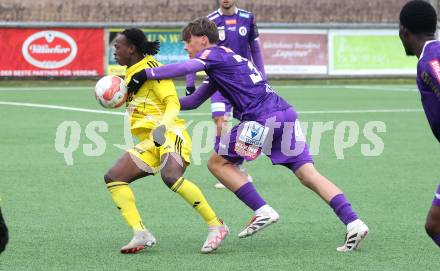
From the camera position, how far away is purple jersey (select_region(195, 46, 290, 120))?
8148 mm

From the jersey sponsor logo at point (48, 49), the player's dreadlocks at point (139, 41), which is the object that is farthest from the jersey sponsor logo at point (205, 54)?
the jersey sponsor logo at point (48, 49)

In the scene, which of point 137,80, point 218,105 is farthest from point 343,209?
point 218,105

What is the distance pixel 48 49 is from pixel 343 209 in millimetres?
19923

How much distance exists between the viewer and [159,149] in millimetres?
8188

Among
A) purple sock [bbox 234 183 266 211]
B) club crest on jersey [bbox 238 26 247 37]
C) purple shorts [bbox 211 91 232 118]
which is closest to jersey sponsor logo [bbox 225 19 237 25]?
club crest on jersey [bbox 238 26 247 37]

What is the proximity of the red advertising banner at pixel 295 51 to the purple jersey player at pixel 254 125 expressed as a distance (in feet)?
65.1

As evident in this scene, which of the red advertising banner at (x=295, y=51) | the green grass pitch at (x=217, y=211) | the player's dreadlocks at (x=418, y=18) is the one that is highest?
the player's dreadlocks at (x=418, y=18)

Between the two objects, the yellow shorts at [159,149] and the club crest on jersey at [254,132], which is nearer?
the yellow shorts at [159,149]

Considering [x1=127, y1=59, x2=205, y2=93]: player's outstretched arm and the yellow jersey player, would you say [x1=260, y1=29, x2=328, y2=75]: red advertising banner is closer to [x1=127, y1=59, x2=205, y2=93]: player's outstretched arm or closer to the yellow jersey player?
the yellow jersey player

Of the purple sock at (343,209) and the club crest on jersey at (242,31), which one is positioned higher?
the club crest on jersey at (242,31)

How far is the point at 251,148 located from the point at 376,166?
17.1 feet

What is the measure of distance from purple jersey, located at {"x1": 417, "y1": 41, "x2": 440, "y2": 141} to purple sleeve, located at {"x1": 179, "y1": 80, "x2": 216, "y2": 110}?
2.78 m

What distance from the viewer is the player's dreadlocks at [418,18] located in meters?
6.28

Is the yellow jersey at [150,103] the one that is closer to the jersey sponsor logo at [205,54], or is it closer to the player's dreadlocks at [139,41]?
the player's dreadlocks at [139,41]
